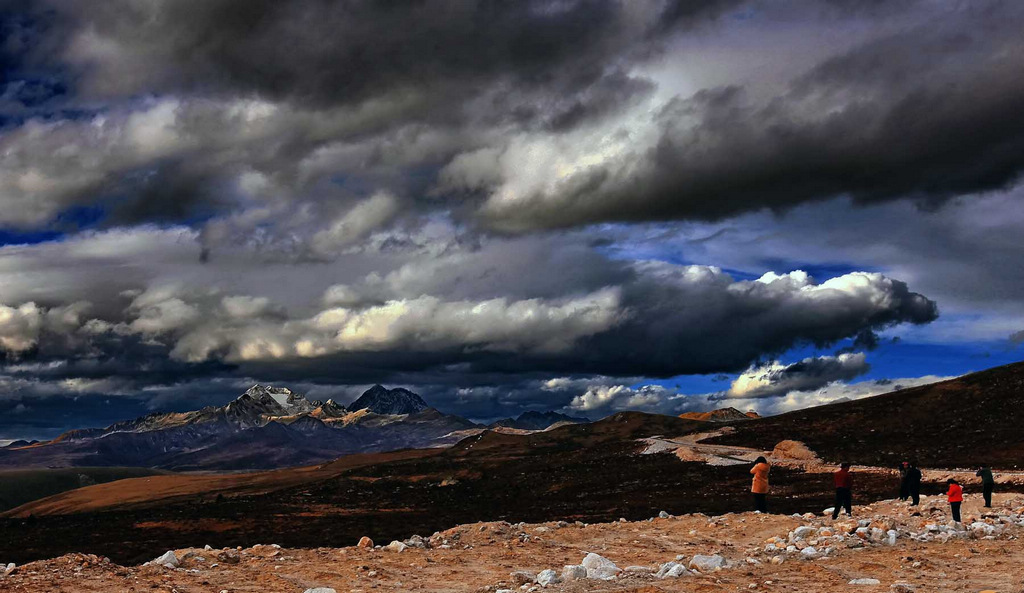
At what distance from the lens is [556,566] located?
68.2 ft

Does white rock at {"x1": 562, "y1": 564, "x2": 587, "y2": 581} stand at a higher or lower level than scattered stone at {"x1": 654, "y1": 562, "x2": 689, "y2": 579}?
higher

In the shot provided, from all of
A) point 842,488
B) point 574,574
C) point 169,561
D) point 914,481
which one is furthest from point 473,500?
point 574,574

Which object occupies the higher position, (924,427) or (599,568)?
(599,568)

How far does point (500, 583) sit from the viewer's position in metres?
17.2

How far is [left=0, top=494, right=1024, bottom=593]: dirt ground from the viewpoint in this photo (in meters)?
15.5

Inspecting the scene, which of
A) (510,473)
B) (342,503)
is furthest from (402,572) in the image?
(510,473)

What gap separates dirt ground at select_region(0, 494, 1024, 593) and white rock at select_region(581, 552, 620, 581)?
11.3 inches

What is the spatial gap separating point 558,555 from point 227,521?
6032 centimetres

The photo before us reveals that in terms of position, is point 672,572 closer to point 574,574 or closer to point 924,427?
point 574,574

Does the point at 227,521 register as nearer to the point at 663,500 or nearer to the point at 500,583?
the point at 663,500

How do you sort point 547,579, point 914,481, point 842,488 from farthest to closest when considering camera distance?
point 914,481 < point 842,488 < point 547,579

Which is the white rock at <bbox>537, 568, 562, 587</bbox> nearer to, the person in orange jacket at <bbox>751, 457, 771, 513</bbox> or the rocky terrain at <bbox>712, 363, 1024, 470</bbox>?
the person in orange jacket at <bbox>751, 457, 771, 513</bbox>

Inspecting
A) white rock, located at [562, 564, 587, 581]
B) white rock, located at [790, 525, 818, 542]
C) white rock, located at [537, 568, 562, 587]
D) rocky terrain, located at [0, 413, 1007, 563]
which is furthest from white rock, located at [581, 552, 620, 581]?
rocky terrain, located at [0, 413, 1007, 563]

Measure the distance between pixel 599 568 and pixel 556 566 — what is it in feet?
12.5
